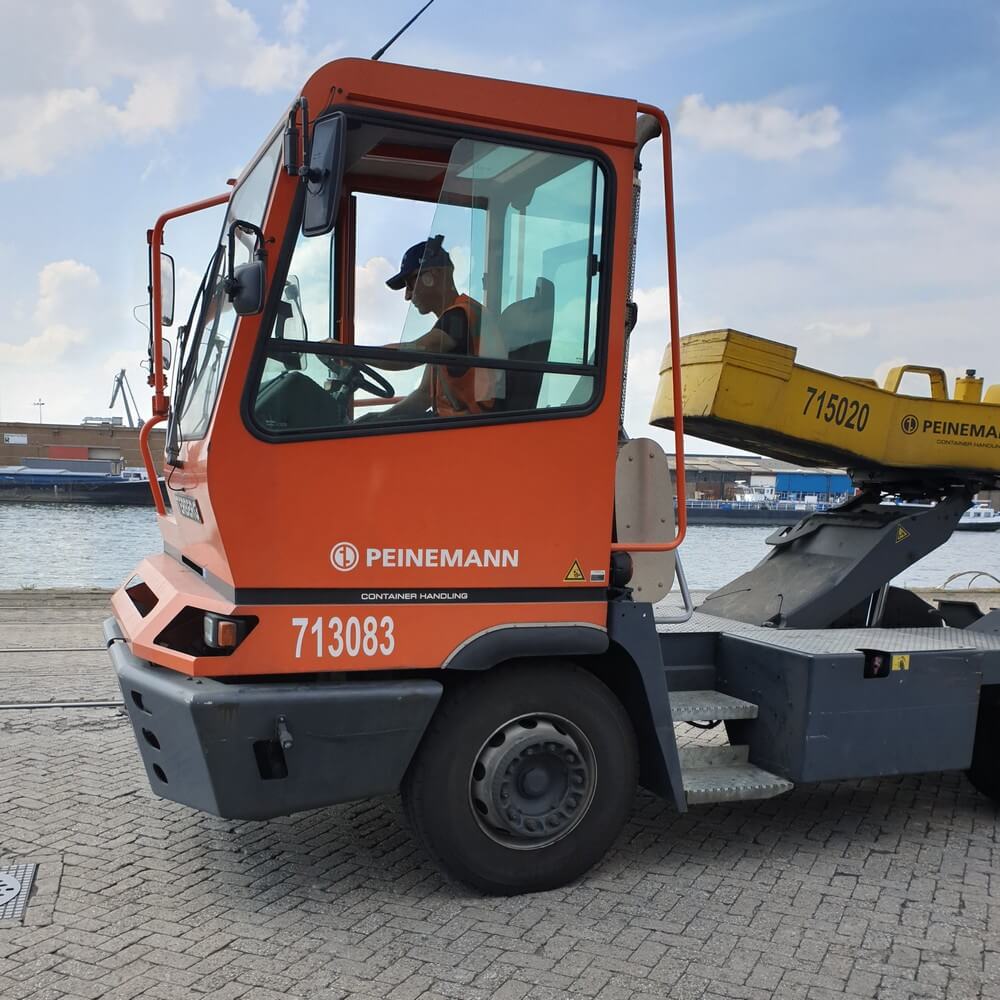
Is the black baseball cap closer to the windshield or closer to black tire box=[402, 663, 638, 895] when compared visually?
the windshield

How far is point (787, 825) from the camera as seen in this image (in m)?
4.95

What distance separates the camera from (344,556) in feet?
11.7

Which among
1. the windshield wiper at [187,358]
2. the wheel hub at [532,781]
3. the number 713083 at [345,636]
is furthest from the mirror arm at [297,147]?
the wheel hub at [532,781]

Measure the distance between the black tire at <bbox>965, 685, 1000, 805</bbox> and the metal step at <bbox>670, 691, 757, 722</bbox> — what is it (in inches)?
51.3

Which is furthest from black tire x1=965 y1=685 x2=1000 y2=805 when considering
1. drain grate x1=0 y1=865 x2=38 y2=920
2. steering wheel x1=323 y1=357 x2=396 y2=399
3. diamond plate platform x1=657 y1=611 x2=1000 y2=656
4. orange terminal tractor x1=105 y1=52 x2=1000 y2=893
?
drain grate x1=0 y1=865 x2=38 y2=920

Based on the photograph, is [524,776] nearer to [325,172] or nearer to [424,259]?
[424,259]

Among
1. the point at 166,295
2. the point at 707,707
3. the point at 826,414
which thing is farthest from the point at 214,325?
the point at 826,414

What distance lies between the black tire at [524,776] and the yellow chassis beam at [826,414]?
5.72 feet

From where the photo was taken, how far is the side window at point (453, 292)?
3.57 m

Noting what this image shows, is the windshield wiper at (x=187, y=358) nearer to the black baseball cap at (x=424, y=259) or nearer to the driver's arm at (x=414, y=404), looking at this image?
the black baseball cap at (x=424, y=259)

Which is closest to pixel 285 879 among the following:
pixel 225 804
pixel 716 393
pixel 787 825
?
pixel 225 804

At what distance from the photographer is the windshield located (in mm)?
3639

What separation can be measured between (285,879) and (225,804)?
0.77m

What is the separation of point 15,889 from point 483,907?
5.84 ft
